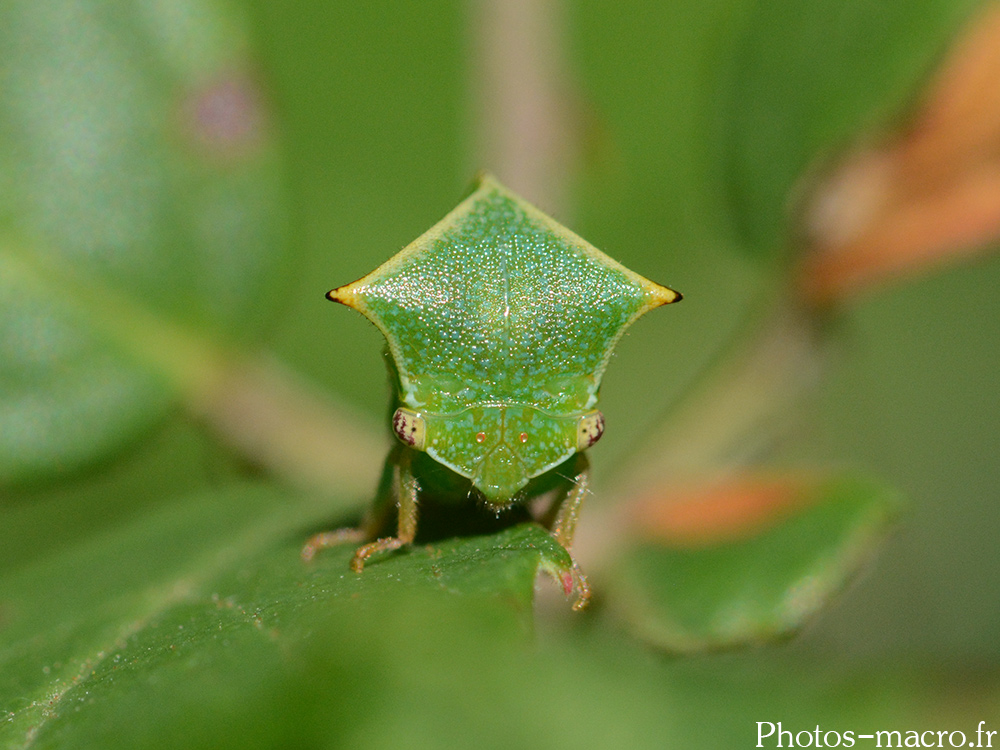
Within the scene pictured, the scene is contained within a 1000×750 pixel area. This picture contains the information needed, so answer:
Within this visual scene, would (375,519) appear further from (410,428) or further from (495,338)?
(495,338)

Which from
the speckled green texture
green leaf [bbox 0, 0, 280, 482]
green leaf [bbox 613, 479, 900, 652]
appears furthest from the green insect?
green leaf [bbox 0, 0, 280, 482]

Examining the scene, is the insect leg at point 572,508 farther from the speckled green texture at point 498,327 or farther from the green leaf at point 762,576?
the green leaf at point 762,576

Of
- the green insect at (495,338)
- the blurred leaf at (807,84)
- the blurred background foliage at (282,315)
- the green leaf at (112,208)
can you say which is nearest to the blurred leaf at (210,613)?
the blurred background foliage at (282,315)

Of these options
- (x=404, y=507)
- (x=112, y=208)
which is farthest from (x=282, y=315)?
(x=404, y=507)

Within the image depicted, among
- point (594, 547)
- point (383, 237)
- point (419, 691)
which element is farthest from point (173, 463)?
point (419, 691)

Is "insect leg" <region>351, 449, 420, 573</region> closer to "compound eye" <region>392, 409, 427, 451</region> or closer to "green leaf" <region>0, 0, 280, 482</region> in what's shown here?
"compound eye" <region>392, 409, 427, 451</region>

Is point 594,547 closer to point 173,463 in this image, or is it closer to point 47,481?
point 47,481
